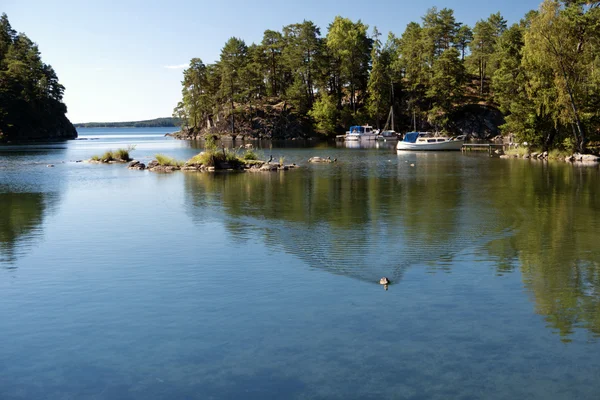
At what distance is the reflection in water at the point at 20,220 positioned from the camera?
18.9m

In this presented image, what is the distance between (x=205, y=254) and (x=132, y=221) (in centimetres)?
760

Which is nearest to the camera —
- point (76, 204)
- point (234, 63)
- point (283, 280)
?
point (283, 280)

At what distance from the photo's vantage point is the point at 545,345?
10266 mm

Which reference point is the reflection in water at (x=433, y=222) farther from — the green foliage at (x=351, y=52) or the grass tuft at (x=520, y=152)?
the green foliage at (x=351, y=52)

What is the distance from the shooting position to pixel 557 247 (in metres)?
17.9

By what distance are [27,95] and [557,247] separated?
136m

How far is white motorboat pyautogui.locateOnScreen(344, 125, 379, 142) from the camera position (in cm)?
10569

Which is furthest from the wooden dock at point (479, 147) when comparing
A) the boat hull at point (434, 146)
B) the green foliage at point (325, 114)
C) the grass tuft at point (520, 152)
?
the green foliage at point (325, 114)

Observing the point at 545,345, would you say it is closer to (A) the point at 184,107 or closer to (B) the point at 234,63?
(B) the point at 234,63

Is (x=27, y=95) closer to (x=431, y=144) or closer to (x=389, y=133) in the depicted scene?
(x=389, y=133)

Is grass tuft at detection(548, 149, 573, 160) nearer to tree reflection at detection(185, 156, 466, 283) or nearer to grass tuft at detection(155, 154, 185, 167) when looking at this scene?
tree reflection at detection(185, 156, 466, 283)

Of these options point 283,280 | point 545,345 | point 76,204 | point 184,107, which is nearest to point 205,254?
point 283,280

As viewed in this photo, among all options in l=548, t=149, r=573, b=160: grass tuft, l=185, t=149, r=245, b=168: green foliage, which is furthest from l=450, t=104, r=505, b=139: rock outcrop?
l=185, t=149, r=245, b=168: green foliage

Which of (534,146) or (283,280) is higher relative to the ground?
(534,146)
